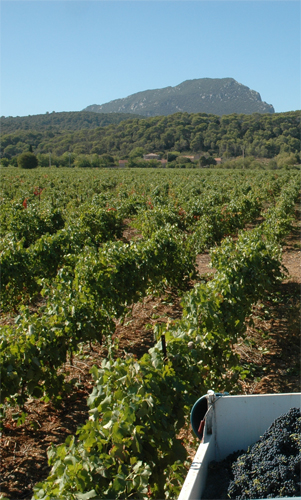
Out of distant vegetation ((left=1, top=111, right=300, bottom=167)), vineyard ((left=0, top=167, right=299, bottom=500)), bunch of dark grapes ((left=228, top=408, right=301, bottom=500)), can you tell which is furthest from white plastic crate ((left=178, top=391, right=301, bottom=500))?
distant vegetation ((left=1, top=111, right=300, bottom=167))

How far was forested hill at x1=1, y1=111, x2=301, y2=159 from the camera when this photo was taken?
86062 millimetres

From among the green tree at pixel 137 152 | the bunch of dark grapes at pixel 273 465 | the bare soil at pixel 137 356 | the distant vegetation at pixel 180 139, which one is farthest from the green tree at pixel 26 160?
the bunch of dark grapes at pixel 273 465

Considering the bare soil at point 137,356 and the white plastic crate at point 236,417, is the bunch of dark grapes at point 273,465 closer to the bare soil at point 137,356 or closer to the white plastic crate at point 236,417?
the white plastic crate at point 236,417

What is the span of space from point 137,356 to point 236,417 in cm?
304

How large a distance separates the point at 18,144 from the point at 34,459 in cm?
9491

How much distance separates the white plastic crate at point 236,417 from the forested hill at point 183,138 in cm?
8385

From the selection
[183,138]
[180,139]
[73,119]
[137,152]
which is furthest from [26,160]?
[73,119]

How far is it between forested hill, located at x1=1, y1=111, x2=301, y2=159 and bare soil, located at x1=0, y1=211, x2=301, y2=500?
7978 cm

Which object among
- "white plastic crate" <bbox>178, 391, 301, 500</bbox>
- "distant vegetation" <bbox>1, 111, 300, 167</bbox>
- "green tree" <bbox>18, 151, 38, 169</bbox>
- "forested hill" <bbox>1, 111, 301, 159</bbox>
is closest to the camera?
"white plastic crate" <bbox>178, 391, 301, 500</bbox>

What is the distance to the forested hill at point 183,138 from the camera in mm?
86062

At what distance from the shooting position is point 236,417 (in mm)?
2234

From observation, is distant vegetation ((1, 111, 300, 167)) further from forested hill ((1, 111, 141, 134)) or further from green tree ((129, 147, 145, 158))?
forested hill ((1, 111, 141, 134))

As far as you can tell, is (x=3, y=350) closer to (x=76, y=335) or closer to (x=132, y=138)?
(x=76, y=335)

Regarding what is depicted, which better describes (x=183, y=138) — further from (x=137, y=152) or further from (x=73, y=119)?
(x=73, y=119)
